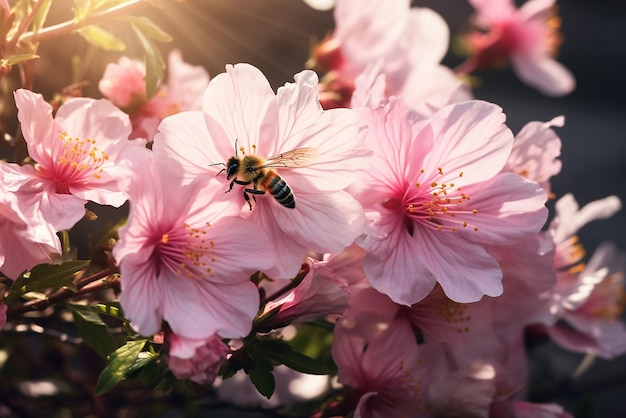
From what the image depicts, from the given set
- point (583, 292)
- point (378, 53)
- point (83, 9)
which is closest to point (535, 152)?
point (583, 292)

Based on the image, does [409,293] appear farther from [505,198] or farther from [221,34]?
[221,34]

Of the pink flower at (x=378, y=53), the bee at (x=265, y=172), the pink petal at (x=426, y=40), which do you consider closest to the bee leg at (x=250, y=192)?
the bee at (x=265, y=172)

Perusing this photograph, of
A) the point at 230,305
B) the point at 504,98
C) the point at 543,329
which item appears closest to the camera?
the point at 230,305

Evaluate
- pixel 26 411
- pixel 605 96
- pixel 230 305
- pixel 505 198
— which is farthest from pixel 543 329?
pixel 605 96

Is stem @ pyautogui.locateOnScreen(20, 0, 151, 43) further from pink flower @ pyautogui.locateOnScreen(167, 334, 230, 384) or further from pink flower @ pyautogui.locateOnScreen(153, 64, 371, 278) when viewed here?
pink flower @ pyautogui.locateOnScreen(167, 334, 230, 384)

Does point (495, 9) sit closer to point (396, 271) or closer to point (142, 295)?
point (396, 271)

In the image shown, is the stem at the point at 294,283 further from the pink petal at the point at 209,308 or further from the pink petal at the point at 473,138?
the pink petal at the point at 473,138
